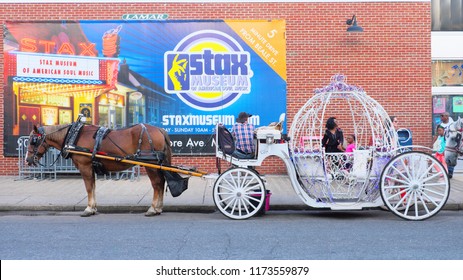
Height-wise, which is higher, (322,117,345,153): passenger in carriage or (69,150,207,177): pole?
(322,117,345,153): passenger in carriage

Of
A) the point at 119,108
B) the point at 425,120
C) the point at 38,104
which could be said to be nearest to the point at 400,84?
the point at 425,120

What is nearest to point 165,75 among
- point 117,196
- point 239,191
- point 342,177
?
point 117,196

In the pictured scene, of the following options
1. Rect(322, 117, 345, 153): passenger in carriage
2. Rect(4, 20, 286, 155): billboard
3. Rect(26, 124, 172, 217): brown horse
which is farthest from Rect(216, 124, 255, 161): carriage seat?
Rect(4, 20, 286, 155): billboard

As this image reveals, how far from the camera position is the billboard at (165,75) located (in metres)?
13.8

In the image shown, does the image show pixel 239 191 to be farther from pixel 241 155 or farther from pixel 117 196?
pixel 117 196

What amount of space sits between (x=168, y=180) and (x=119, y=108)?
5723 millimetres

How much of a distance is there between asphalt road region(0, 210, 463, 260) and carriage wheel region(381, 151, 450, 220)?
0.88 ft

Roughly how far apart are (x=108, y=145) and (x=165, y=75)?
518 cm

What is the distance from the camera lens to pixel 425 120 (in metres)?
14.0

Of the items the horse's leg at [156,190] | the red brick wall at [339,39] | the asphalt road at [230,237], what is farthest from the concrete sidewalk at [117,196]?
the red brick wall at [339,39]

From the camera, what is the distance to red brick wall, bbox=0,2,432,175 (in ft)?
45.5

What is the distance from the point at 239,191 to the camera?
27.2 ft

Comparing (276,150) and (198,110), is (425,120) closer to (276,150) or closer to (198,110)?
(198,110)

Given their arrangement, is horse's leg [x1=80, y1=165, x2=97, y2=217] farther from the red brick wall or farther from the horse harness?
the red brick wall
